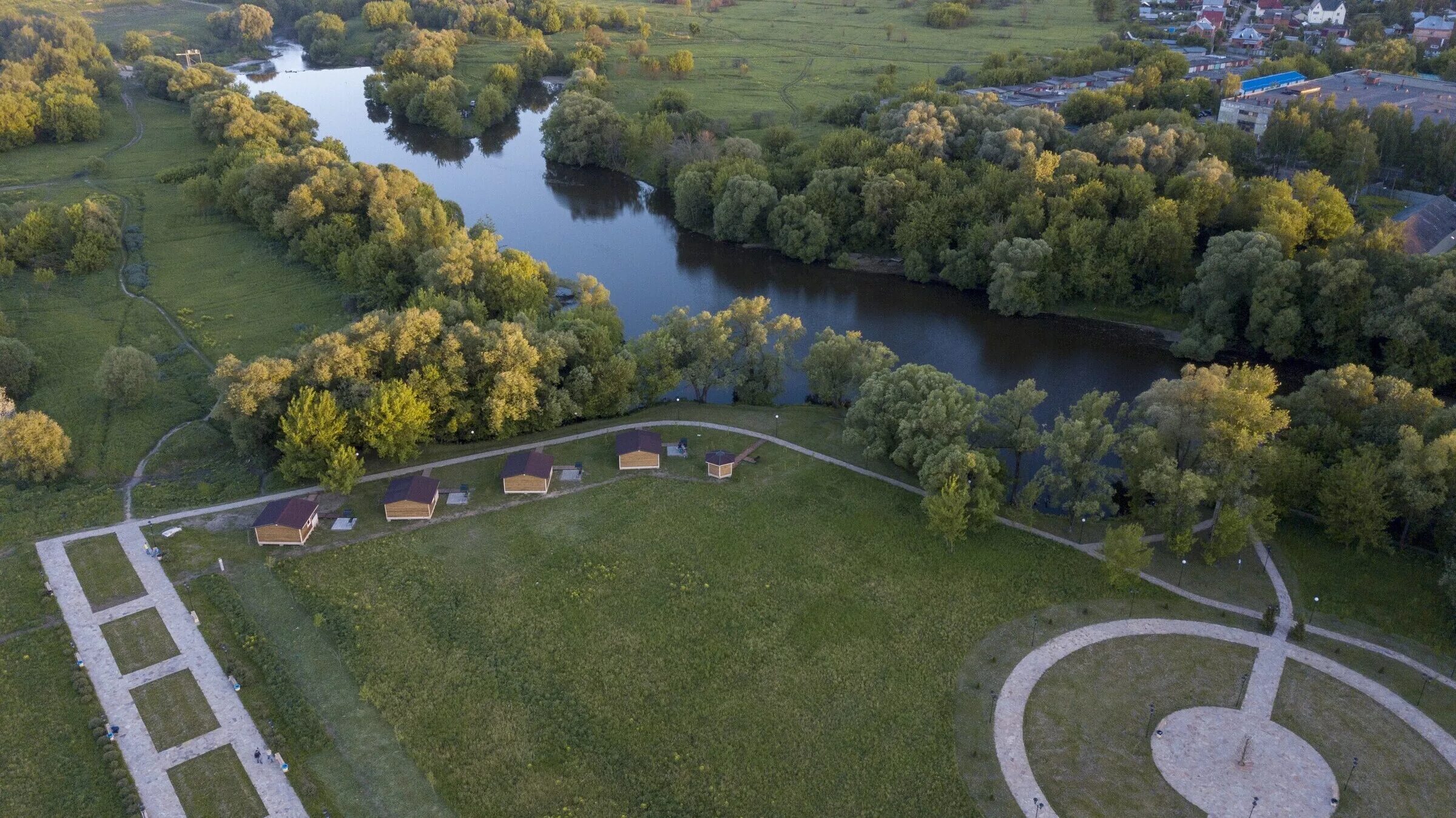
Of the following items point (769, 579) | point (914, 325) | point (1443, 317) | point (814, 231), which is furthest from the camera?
point (814, 231)

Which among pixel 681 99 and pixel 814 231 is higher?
pixel 681 99

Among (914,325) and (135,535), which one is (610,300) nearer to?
(914,325)

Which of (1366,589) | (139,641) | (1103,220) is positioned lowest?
(139,641)

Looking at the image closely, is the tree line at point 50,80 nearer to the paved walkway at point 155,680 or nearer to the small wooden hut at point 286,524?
the paved walkway at point 155,680

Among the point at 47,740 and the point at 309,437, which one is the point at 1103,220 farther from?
the point at 47,740

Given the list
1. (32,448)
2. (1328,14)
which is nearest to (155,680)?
(32,448)

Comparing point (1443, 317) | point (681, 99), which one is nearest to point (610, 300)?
point (681, 99)

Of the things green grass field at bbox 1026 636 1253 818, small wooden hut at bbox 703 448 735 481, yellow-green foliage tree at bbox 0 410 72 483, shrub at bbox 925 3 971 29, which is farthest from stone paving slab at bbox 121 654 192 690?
shrub at bbox 925 3 971 29
